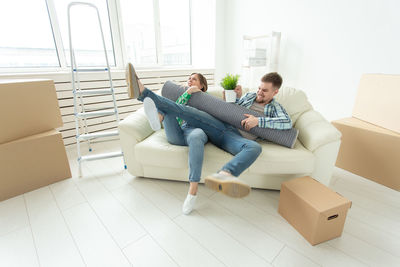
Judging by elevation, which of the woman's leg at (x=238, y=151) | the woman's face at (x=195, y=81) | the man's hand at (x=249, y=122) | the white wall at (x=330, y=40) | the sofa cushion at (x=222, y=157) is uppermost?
the white wall at (x=330, y=40)

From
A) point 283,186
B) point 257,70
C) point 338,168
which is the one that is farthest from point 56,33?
point 338,168

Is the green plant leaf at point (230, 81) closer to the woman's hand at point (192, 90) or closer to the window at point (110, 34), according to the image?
the woman's hand at point (192, 90)

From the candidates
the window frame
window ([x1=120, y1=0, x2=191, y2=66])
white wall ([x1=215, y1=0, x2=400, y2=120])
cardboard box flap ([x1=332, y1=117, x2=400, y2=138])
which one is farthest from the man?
window ([x1=120, y1=0, x2=191, y2=66])

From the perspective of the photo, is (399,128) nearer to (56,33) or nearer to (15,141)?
(15,141)

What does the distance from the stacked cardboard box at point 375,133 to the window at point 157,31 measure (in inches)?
111

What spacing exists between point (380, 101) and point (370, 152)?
46 cm

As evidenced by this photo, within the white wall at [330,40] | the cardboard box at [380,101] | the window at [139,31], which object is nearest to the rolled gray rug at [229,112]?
the cardboard box at [380,101]

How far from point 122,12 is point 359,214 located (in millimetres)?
3472

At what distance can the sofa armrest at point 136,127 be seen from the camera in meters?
1.60

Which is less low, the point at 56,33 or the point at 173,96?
the point at 56,33

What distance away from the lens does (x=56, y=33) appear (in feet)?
7.98

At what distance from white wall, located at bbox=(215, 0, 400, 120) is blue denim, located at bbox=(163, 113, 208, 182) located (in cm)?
194

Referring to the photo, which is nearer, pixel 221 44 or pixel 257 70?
pixel 257 70

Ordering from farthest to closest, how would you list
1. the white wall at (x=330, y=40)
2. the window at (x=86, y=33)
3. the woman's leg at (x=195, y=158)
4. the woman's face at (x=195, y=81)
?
the window at (x=86, y=33), the white wall at (x=330, y=40), the woman's face at (x=195, y=81), the woman's leg at (x=195, y=158)
